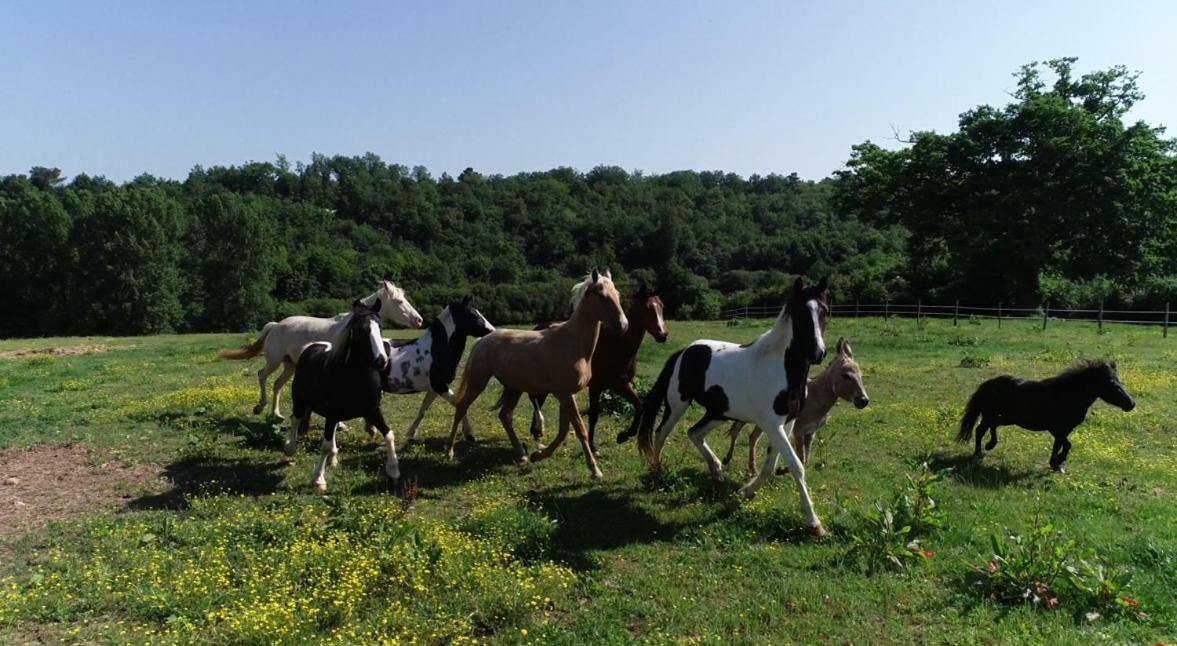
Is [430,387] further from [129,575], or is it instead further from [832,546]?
[832,546]

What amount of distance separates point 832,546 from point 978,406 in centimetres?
481

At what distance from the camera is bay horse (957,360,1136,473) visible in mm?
8789

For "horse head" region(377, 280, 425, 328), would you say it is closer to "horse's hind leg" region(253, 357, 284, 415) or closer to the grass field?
the grass field

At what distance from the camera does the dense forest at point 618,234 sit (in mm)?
30609

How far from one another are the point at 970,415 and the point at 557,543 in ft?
21.7

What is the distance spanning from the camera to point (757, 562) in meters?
5.72

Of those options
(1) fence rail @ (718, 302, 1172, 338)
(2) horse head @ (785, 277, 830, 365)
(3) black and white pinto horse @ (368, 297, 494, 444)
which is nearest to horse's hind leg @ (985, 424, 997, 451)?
(2) horse head @ (785, 277, 830, 365)

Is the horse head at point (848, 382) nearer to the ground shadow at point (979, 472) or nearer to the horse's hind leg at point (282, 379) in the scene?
the ground shadow at point (979, 472)

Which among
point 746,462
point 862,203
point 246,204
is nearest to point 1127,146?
point 862,203

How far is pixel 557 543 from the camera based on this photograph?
612 centimetres

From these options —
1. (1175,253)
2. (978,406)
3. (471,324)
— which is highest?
(1175,253)

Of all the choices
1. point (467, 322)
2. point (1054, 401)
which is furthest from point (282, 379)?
point (1054, 401)

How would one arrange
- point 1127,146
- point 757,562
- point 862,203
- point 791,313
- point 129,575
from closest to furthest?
1. point 129,575
2. point 757,562
3. point 791,313
4. point 1127,146
5. point 862,203

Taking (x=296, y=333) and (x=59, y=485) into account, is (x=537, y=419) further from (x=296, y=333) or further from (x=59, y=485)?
(x=59, y=485)
